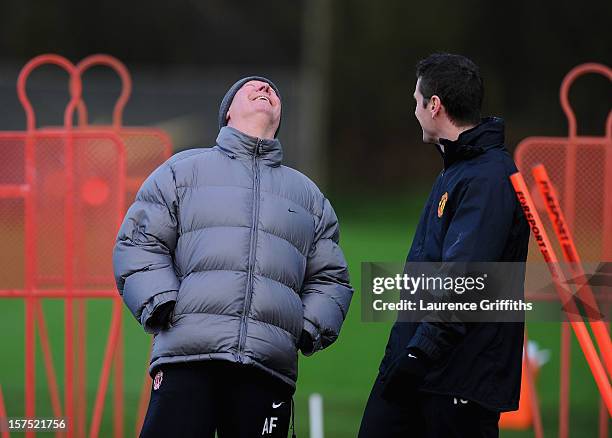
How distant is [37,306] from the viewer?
15.7 feet

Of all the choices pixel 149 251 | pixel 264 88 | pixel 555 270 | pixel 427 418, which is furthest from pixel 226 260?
pixel 555 270

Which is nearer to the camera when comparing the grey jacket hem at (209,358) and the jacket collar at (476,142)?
the grey jacket hem at (209,358)

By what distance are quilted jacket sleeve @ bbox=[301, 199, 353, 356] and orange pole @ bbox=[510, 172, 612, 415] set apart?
0.59 metres

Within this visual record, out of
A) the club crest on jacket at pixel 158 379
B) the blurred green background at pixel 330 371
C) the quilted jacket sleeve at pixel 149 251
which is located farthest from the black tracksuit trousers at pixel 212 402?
the blurred green background at pixel 330 371

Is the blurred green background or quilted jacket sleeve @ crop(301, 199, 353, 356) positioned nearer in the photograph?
quilted jacket sleeve @ crop(301, 199, 353, 356)

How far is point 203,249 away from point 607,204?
7.72 feet

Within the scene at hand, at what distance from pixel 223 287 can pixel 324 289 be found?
1.25ft

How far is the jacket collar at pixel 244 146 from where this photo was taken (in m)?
3.35

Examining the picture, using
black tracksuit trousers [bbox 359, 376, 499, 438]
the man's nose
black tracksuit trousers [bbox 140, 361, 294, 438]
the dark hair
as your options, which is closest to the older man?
black tracksuit trousers [bbox 140, 361, 294, 438]

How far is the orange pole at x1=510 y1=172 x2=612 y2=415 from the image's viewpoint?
3.18m

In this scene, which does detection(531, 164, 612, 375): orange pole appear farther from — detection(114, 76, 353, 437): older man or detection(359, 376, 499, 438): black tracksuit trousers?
detection(114, 76, 353, 437): older man

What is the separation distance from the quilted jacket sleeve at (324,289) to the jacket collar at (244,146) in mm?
254

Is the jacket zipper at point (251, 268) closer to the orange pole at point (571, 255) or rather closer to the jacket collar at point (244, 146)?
the jacket collar at point (244, 146)

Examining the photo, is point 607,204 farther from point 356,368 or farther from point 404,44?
point 404,44
